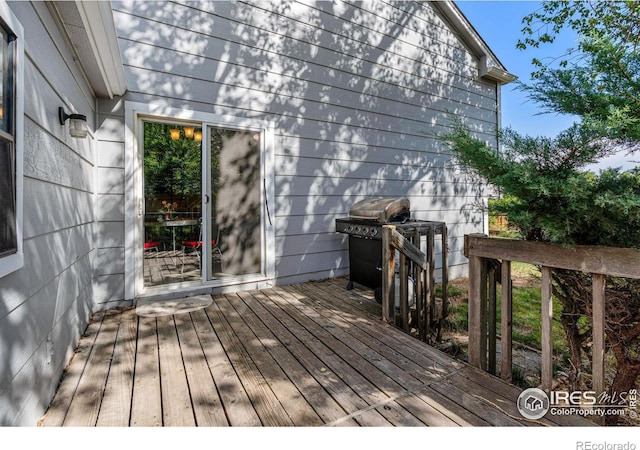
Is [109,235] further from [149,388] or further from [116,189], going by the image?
[149,388]

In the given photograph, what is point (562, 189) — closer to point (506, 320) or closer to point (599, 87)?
point (599, 87)

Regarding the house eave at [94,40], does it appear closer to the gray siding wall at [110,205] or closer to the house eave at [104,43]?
the house eave at [104,43]

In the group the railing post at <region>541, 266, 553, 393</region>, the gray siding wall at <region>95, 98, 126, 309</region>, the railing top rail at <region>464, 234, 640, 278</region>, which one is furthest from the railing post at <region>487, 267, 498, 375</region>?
the gray siding wall at <region>95, 98, 126, 309</region>

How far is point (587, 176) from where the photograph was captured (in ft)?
5.21

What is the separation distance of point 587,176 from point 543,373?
1168 mm

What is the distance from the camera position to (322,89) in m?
4.49

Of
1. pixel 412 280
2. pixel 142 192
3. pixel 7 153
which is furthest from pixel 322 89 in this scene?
pixel 7 153

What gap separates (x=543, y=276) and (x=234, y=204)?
3185 millimetres

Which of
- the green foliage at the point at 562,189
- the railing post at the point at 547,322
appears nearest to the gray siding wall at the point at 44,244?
the green foliage at the point at 562,189

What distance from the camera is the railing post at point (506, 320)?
2006mm

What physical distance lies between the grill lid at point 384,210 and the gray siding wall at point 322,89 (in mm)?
833

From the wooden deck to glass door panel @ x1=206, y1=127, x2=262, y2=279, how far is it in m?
0.93

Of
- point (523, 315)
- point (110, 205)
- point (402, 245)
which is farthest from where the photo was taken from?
point (523, 315)
